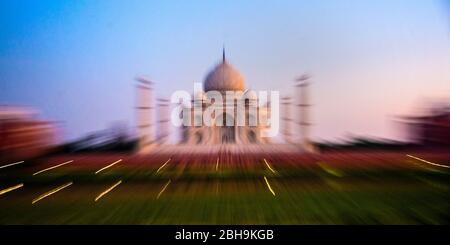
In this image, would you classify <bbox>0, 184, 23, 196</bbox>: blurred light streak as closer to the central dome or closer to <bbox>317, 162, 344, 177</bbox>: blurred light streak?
the central dome

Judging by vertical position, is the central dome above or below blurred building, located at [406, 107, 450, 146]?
above

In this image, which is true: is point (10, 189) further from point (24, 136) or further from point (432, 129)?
point (432, 129)

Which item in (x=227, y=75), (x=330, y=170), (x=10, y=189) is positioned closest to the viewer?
(x=10, y=189)

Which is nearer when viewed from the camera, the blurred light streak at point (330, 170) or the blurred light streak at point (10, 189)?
the blurred light streak at point (10, 189)

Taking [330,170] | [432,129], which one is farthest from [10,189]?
[432,129]

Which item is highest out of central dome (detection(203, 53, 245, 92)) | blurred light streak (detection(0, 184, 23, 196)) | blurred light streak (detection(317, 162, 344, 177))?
central dome (detection(203, 53, 245, 92))

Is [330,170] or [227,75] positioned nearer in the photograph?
[330,170]

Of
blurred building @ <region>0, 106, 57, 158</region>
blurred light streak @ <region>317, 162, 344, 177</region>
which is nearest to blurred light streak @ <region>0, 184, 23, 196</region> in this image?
blurred building @ <region>0, 106, 57, 158</region>

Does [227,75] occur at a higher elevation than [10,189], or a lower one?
higher

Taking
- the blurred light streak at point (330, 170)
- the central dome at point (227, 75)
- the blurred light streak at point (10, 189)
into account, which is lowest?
the blurred light streak at point (10, 189)

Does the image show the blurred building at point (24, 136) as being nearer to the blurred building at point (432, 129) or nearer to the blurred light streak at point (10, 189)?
the blurred light streak at point (10, 189)

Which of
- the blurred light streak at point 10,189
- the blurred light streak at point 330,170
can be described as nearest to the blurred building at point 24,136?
the blurred light streak at point 10,189

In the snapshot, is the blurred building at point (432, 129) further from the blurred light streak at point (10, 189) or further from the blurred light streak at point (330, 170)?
the blurred light streak at point (10, 189)

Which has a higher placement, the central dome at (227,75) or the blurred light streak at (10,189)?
the central dome at (227,75)
